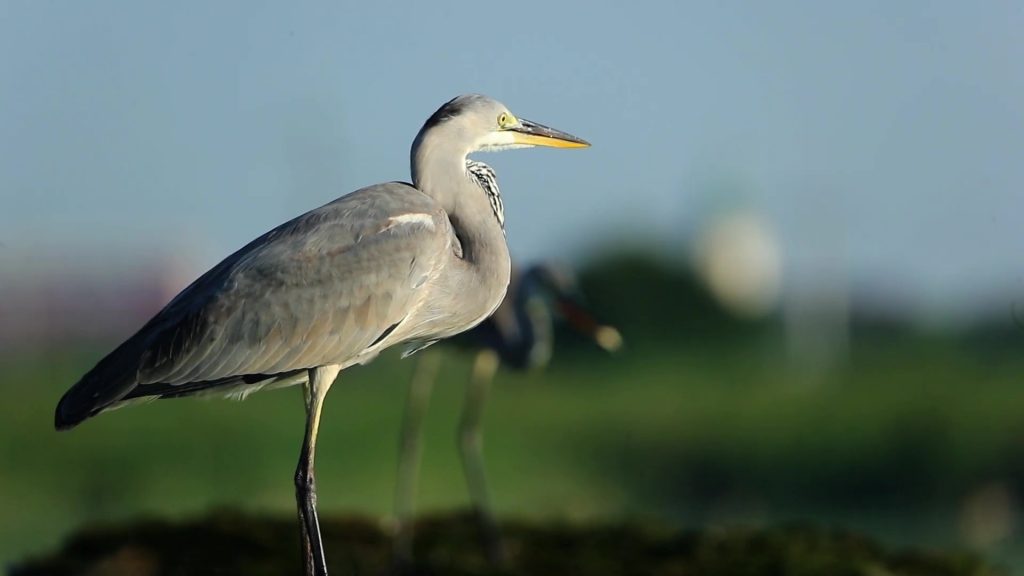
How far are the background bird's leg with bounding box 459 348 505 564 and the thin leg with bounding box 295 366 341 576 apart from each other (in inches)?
132

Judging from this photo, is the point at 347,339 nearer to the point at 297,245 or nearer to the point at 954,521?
the point at 297,245

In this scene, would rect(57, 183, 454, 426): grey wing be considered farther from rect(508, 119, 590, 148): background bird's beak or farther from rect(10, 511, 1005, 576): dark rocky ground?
rect(10, 511, 1005, 576): dark rocky ground

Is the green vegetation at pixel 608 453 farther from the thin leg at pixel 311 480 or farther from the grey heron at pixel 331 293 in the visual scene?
the grey heron at pixel 331 293

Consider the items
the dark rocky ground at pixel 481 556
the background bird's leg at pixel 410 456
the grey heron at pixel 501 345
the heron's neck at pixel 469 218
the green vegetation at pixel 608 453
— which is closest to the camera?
the heron's neck at pixel 469 218

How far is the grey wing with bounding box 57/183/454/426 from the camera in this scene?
6371mm

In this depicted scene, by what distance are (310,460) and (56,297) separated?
106ft

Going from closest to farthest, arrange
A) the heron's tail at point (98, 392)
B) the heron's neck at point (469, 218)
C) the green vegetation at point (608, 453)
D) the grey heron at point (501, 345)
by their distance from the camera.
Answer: the heron's tail at point (98, 392) < the heron's neck at point (469, 218) < the grey heron at point (501, 345) < the green vegetation at point (608, 453)

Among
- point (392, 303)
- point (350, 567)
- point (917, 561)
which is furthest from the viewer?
point (917, 561)

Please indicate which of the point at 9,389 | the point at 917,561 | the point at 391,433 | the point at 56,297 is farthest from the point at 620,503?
the point at 56,297

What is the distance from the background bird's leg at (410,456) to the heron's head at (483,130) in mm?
3125

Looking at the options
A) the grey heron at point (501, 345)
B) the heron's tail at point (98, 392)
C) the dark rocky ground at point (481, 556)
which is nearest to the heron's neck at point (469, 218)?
the heron's tail at point (98, 392)

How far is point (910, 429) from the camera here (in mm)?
17297

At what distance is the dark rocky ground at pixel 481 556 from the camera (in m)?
9.05

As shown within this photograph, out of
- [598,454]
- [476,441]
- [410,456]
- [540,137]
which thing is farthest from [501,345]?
[598,454]
